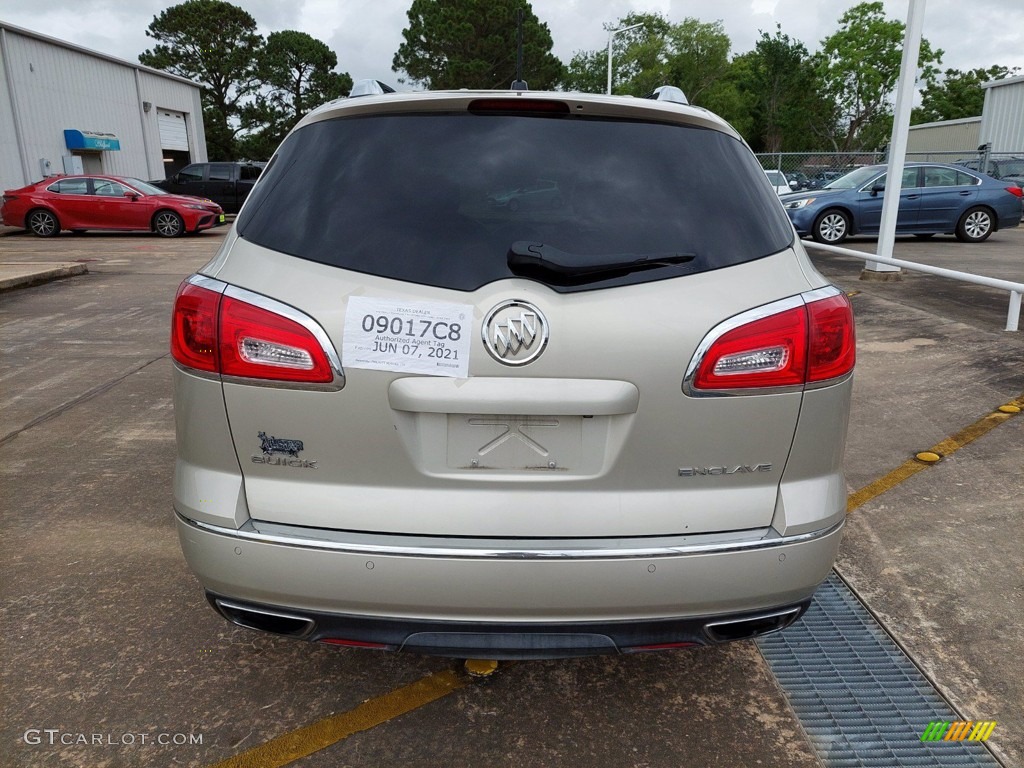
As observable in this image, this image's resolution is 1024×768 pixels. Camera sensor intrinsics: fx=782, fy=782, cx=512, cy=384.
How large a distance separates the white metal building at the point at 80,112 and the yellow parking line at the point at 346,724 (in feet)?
83.4

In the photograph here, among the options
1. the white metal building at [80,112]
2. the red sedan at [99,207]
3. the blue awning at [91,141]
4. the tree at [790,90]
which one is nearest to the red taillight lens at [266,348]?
the red sedan at [99,207]

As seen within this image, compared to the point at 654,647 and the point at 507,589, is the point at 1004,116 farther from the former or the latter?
the point at 507,589

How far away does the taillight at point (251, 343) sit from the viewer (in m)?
1.89

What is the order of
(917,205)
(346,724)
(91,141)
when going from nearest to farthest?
(346,724) → (917,205) → (91,141)

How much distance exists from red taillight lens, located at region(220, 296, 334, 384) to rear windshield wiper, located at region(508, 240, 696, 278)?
0.53 metres

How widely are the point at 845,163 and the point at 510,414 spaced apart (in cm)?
2836

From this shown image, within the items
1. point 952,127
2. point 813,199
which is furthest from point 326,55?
point 813,199

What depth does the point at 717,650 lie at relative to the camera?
271cm

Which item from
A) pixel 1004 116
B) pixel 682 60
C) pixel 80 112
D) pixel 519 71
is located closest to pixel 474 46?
pixel 682 60

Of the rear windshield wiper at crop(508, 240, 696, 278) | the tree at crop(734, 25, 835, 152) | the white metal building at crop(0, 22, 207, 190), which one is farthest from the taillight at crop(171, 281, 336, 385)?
the tree at crop(734, 25, 835, 152)

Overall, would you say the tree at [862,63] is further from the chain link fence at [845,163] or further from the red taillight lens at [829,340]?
the red taillight lens at [829,340]

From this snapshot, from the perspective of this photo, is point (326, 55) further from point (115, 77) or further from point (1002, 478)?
point (1002, 478)

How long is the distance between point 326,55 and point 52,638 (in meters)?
61.5

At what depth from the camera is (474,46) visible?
55.1 meters
